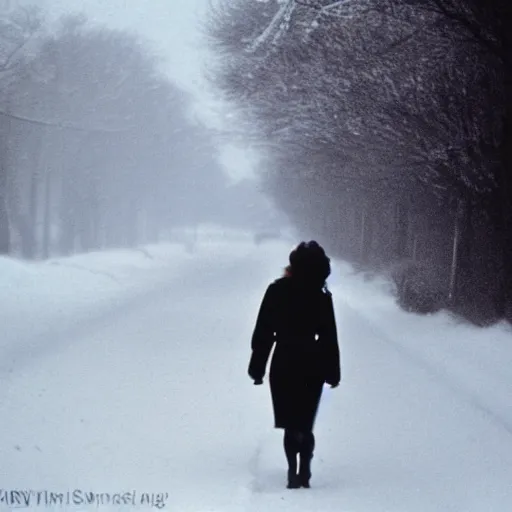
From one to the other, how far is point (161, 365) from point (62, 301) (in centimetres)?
923

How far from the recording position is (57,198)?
149ft

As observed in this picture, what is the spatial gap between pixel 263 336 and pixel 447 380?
5.78 metres

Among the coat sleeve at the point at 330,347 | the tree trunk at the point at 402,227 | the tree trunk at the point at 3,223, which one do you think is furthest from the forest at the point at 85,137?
the coat sleeve at the point at 330,347

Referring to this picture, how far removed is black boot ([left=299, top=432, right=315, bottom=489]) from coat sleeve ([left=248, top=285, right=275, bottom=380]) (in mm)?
582

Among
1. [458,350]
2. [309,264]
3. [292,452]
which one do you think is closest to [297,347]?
[309,264]

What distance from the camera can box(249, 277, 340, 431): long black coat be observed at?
19.5ft

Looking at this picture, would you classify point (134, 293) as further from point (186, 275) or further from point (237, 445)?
point (237, 445)

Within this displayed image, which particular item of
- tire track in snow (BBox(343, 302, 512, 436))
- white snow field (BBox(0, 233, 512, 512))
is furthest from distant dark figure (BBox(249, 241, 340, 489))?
tire track in snow (BBox(343, 302, 512, 436))

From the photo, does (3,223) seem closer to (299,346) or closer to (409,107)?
(409,107)

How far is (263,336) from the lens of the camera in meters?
6.00

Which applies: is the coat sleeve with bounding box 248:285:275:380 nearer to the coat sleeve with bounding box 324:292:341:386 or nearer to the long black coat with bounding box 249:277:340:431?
the long black coat with bounding box 249:277:340:431

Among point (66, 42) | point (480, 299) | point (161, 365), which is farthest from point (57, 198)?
point (161, 365)

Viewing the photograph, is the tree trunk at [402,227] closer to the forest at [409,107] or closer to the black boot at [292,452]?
the forest at [409,107]

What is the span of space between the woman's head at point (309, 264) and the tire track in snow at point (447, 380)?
3.38m
